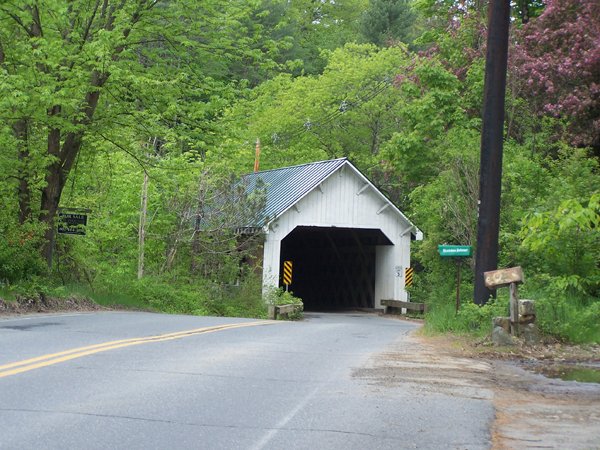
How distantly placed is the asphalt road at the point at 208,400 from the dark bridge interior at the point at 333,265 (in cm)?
2603

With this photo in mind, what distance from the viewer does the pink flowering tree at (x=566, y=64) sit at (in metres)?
23.5

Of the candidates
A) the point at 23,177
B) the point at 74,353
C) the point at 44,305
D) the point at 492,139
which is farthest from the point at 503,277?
the point at 23,177

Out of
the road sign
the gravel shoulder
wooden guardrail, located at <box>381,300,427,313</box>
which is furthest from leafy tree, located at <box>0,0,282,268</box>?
wooden guardrail, located at <box>381,300,427,313</box>

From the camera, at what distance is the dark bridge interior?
40094 millimetres

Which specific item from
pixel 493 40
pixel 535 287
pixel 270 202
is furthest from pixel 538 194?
pixel 270 202

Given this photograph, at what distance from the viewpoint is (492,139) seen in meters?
15.9

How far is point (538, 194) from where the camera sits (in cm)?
2403

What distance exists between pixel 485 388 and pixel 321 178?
2505 cm

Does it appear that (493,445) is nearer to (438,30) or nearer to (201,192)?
(201,192)

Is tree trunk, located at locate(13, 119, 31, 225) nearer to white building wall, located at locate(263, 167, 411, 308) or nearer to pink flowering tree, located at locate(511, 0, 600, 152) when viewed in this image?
white building wall, located at locate(263, 167, 411, 308)

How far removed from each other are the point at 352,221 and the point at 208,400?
91.1ft

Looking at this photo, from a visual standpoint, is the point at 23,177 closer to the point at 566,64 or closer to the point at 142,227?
the point at 142,227

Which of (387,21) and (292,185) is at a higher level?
(387,21)

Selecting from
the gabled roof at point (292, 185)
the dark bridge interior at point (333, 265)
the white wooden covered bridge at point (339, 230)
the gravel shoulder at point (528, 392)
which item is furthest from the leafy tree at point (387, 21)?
the gravel shoulder at point (528, 392)
